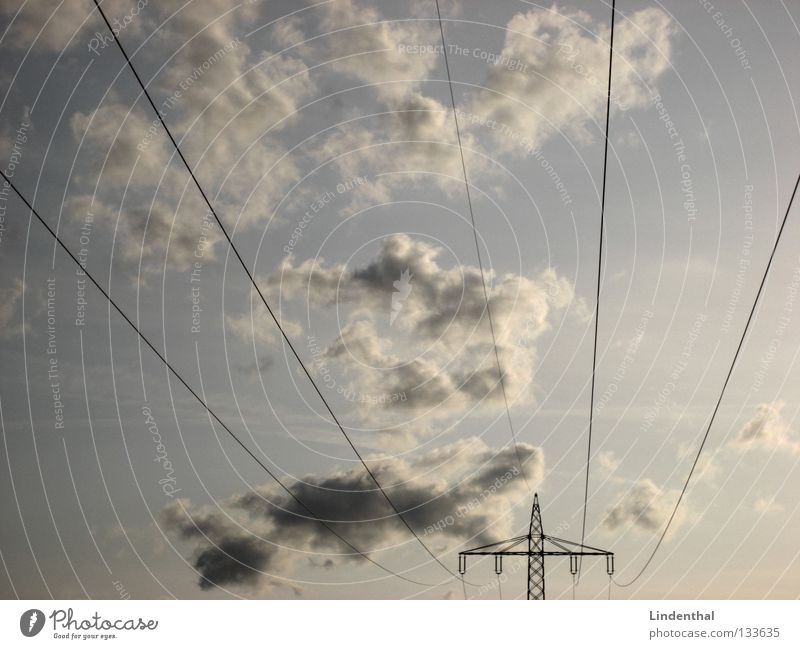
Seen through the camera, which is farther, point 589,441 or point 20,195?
point 589,441

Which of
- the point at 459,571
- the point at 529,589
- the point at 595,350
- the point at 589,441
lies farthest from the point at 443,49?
the point at 529,589

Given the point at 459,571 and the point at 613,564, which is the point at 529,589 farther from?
the point at 459,571

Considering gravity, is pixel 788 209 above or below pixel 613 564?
above

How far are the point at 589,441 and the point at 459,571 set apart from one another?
311 inches

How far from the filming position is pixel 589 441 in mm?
36625
